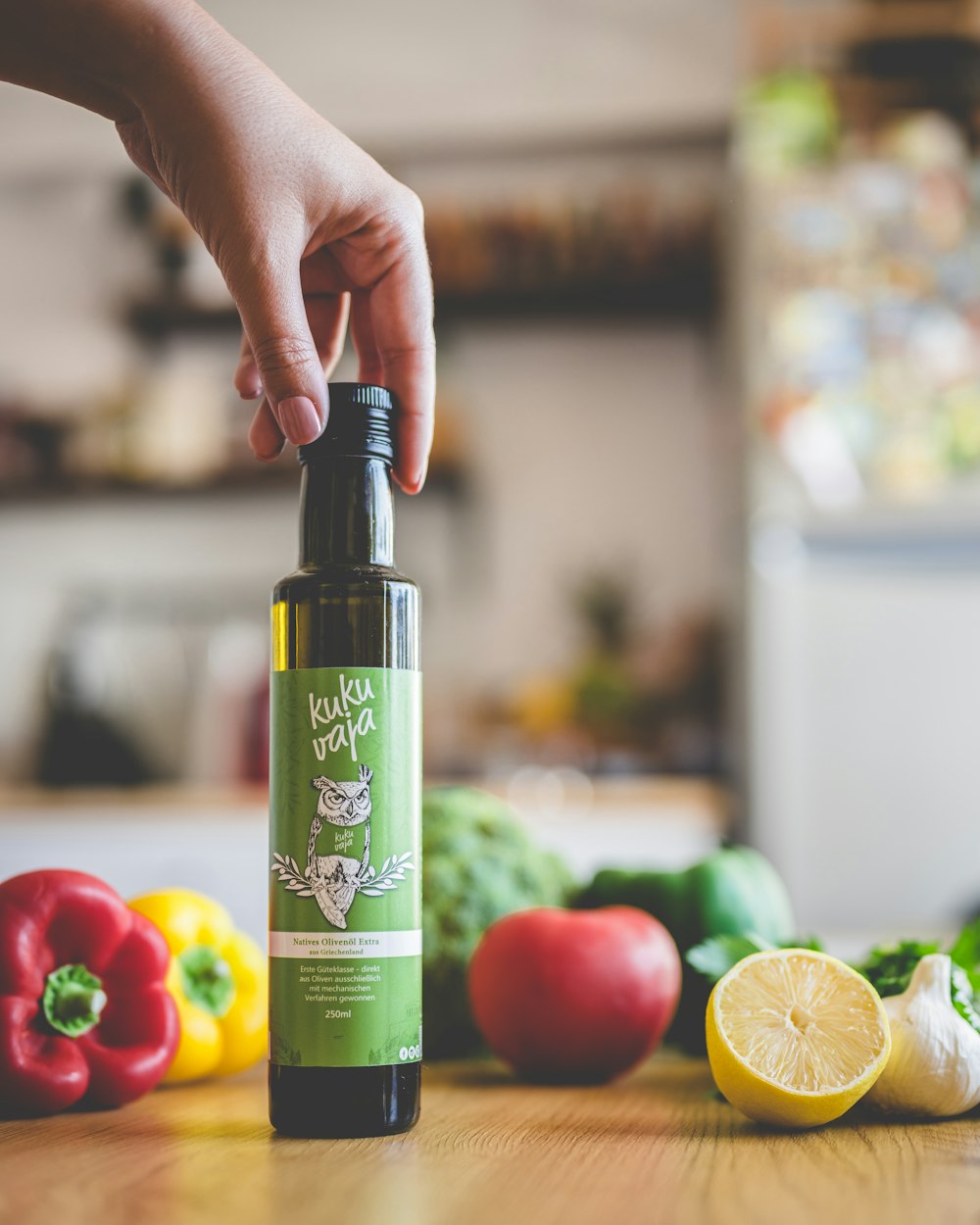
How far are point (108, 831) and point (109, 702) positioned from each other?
2.27 ft

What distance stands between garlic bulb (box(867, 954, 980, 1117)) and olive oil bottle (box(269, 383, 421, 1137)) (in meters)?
0.24

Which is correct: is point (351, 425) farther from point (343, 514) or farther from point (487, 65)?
point (487, 65)

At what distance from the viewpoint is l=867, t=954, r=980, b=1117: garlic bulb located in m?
0.67

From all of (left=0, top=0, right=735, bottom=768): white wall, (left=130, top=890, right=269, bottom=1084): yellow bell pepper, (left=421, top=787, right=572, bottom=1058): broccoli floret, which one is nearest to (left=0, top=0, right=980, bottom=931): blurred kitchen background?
Result: (left=0, top=0, right=735, bottom=768): white wall

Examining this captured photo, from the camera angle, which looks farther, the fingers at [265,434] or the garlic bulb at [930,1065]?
the fingers at [265,434]

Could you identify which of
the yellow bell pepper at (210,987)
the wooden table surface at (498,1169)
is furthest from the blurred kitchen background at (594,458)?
the wooden table surface at (498,1169)

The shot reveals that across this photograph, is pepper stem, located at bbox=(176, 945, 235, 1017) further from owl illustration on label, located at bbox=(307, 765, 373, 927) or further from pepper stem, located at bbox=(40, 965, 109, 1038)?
owl illustration on label, located at bbox=(307, 765, 373, 927)

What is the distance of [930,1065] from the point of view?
67cm

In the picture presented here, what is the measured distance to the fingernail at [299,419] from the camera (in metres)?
0.67

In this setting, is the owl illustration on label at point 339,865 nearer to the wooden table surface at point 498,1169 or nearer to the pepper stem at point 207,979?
the wooden table surface at point 498,1169

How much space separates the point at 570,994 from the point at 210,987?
242mm

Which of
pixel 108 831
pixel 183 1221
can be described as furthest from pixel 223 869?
pixel 183 1221

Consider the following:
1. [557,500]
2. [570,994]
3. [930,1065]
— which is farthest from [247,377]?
[557,500]

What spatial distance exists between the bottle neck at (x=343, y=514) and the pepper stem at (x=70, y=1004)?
27 centimetres
